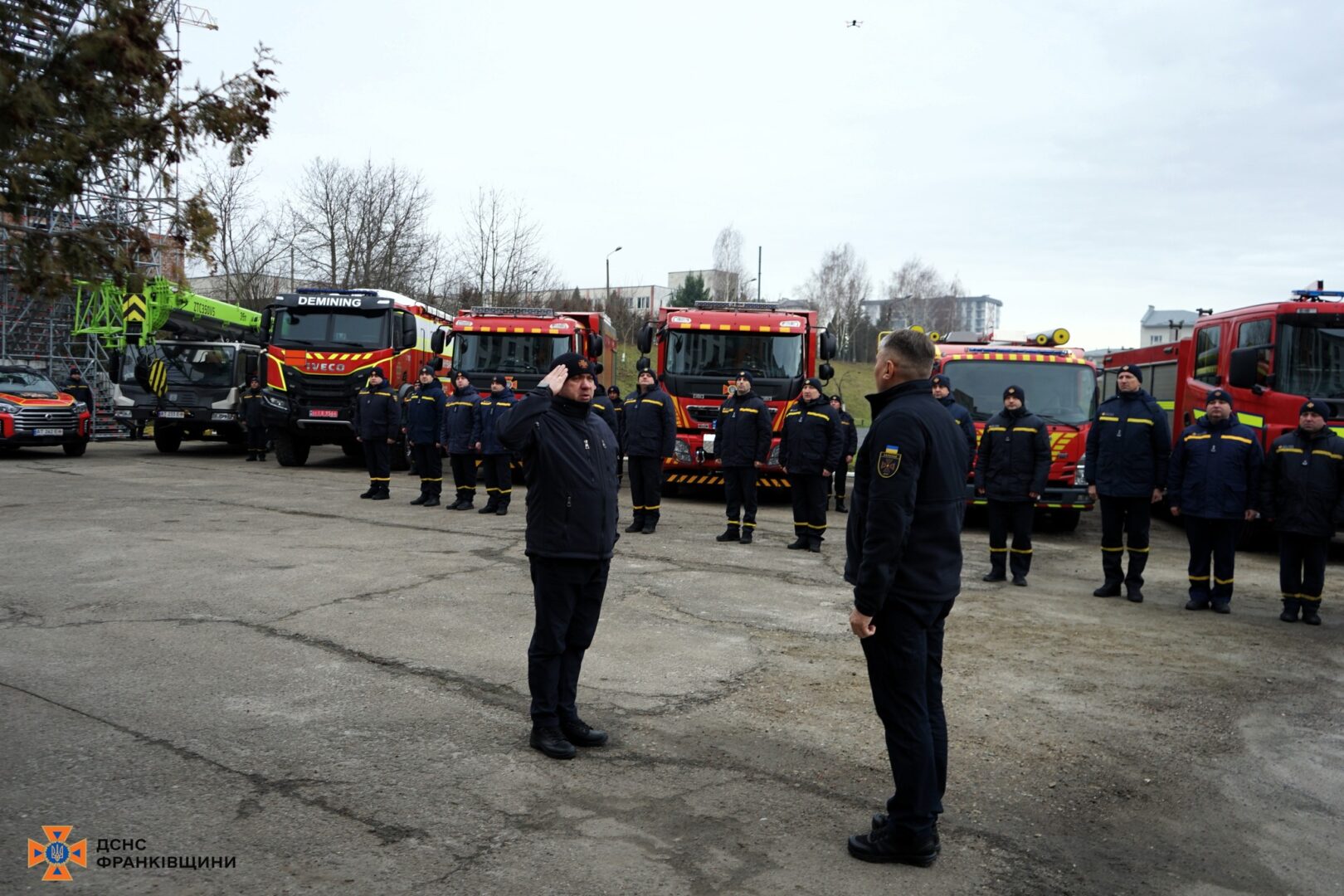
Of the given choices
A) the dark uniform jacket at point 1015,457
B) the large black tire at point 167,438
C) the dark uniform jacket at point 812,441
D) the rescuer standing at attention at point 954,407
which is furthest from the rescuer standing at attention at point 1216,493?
the large black tire at point 167,438

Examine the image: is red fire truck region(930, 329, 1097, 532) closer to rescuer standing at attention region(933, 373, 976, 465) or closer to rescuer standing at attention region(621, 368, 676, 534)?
rescuer standing at attention region(933, 373, 976, 465)

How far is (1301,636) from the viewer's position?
801 cm

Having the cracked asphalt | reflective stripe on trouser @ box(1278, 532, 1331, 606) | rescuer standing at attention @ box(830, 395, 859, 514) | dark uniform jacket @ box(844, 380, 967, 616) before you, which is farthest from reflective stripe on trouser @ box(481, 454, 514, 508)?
dark uniform jacket @ box(844, 380, 967, 616)

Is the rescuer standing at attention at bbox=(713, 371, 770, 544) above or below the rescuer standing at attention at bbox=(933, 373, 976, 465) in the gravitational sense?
below

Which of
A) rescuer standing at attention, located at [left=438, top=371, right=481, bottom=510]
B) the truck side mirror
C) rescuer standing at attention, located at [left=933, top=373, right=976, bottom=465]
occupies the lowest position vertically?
rescuer standing at attention, located at [left=438, top=371, right=481, bottom=510]

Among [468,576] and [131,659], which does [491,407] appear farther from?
[131,659]

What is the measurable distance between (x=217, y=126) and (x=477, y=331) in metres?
13.9

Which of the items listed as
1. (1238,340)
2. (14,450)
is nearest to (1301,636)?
(1238,340)

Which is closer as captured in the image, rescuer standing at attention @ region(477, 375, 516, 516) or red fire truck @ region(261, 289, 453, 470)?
rescuer standing at attention @ region(477, 375, 516, 516)

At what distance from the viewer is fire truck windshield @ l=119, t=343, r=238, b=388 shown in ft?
74.1

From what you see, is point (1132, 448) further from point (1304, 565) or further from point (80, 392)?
point (80, 392)

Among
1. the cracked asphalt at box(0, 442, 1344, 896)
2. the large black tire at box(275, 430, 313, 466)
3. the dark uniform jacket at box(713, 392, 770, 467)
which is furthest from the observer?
the large black tire at box(275, 430, 313, 466)

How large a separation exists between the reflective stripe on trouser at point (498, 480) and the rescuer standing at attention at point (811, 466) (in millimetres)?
4095

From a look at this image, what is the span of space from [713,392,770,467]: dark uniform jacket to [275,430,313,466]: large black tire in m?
11.5
